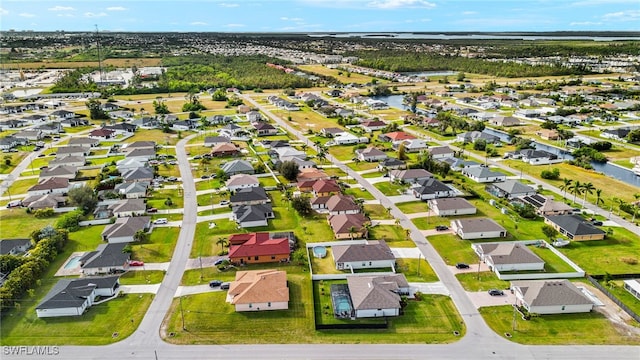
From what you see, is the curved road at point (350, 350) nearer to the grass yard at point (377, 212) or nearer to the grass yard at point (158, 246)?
the grass yard at point (158, 246)

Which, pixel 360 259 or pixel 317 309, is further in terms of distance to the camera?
pixel 360 259

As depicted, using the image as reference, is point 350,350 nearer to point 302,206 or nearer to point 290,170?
point 302,206

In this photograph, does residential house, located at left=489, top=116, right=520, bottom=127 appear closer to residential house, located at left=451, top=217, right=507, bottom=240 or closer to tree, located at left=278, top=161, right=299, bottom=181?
tree, located at left=278, top=161, right=299, bottom=181

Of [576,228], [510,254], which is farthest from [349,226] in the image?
[576,228]

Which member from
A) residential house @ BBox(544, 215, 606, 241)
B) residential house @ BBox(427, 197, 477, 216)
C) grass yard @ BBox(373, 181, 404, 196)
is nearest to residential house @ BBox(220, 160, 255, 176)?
grass yard @ BBox(373, 181, 404, 196)

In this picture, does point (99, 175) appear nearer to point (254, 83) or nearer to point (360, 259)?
point (360, 259)

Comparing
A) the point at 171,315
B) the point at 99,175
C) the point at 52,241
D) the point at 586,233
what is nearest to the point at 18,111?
the point at 99,175

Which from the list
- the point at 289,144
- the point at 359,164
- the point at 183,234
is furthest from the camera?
the point at 289,144
